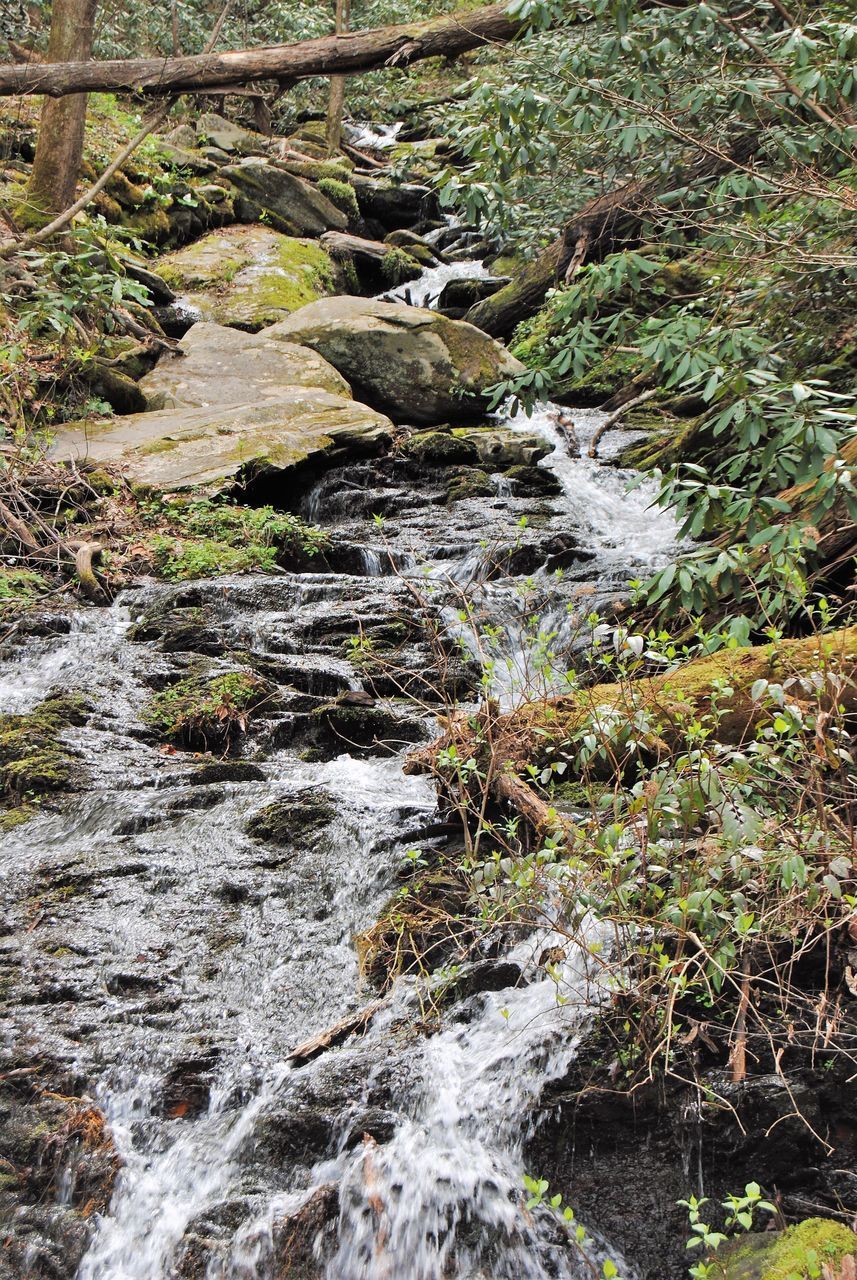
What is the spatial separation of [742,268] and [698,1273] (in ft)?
20.0

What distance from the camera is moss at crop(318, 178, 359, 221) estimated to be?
20016 mm

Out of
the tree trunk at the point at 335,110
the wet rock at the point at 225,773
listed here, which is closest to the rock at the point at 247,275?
the tree trunk at the point at 335,110

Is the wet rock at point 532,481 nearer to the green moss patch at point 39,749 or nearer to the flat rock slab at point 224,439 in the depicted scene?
the flat rock slab at point 224,439

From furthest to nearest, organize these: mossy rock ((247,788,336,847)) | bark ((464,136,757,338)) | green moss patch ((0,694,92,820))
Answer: bark ((464,136,757,338)), green moss patch ((0,694,92,820)), mossy rock ((247,788,336,847))

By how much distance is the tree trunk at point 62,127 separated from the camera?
421 inches

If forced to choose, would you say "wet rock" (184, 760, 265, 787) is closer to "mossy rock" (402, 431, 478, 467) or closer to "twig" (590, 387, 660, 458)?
"mossy rock" (402, 431, 478, 467)

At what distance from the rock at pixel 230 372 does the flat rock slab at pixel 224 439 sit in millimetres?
356

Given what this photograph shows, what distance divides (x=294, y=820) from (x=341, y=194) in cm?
1887

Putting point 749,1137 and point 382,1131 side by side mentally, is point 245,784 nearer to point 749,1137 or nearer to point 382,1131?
point 382,1131

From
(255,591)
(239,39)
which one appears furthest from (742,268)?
(239,39)

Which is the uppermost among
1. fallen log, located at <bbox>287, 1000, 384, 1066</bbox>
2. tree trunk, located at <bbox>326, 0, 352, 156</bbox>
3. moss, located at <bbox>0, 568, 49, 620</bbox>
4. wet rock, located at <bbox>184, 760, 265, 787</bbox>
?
tree trunk, located at <bbox>326, 0, 352, 156</bbox>

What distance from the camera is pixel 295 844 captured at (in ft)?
15.8

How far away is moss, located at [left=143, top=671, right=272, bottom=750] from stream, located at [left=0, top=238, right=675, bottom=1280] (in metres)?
0.14

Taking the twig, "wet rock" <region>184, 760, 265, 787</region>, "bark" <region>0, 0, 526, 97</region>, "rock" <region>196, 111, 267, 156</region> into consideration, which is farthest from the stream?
"rock" <region>196, 111, 267, 156</region>
